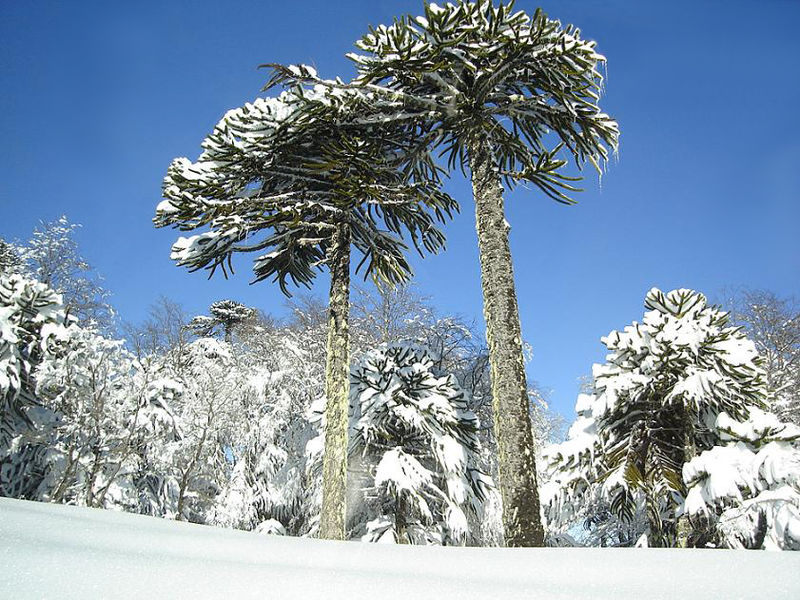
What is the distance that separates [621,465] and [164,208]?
30.0 ft

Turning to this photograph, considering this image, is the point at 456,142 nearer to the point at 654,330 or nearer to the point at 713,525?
the point at 654,330

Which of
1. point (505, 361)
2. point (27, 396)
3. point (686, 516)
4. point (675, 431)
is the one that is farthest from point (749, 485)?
point (27, 396)

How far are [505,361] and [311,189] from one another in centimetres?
529

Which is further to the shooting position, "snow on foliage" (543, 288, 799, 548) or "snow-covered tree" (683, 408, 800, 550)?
"snow on foliage" (543, 288, 799, 548)

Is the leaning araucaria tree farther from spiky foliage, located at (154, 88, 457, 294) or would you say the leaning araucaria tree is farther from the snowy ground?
the snowy ground

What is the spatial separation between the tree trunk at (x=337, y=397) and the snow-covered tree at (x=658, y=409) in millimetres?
3489

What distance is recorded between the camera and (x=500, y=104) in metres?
8.90

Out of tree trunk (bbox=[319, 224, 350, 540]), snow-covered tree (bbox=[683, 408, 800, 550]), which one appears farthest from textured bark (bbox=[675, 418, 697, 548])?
tree trunk (bbox=[319, 224, 350, 540])

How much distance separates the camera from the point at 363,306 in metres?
17.9

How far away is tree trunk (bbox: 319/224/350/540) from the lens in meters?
8.30

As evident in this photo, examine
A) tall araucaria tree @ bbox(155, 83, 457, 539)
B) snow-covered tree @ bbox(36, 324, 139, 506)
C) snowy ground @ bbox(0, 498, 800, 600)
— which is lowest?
snowy ground @ bbox(0, 498, 800, 600)

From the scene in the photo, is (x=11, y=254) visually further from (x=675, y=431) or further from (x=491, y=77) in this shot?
(x=675, y=431)

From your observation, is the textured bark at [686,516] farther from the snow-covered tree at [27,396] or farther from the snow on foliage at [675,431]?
the snow-covered tree at [27,396]

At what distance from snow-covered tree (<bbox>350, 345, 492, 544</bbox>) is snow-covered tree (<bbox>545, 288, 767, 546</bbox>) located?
5.85ft
